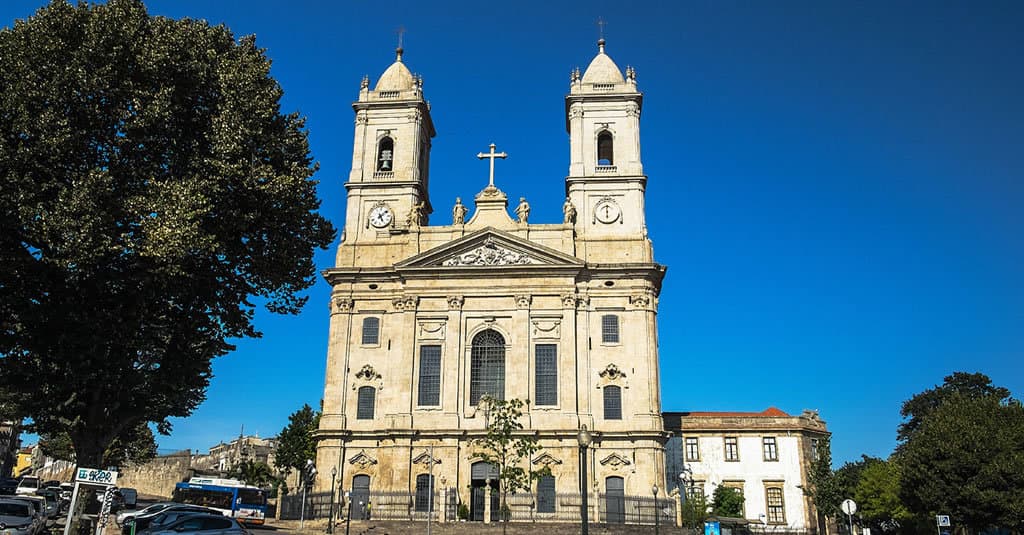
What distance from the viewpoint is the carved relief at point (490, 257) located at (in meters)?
41.2

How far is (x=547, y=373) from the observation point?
3950cm

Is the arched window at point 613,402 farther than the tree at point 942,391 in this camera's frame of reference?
No

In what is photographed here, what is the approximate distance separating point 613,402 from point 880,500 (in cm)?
1830

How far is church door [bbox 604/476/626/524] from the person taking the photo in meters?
36.5

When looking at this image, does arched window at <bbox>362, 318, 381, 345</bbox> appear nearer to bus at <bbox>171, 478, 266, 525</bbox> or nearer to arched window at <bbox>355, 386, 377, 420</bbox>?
arched window at <bbox>355, 386, 377, 420</bbox>

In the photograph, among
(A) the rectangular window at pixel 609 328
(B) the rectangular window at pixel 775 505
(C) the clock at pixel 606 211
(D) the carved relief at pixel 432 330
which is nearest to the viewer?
(A) the rectangular window at pixel 609 328

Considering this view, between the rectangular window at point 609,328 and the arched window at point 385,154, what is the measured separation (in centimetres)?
1499

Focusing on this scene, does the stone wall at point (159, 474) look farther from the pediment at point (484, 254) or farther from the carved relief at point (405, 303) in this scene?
the pediment at point (484, 254)

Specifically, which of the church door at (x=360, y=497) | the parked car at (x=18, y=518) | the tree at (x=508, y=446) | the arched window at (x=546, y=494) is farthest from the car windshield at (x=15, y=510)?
the arched window at (x=546, y=494)

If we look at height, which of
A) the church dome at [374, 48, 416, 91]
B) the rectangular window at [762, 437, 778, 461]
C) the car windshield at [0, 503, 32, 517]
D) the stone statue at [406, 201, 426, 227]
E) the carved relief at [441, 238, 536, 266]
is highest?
the church dome at [374, 48, 416, 91]

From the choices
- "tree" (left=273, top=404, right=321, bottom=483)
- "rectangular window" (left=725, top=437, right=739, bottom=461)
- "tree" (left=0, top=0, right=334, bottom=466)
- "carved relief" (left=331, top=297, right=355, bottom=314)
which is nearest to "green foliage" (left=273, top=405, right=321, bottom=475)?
"tree" (left=273, top=404, right=321, bottom=483)

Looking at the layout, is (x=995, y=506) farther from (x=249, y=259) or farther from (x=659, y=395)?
(x=249, y=259)

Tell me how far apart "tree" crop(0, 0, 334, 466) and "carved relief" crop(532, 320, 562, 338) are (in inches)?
722

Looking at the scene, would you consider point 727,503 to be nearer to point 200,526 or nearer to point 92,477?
point 200,526
